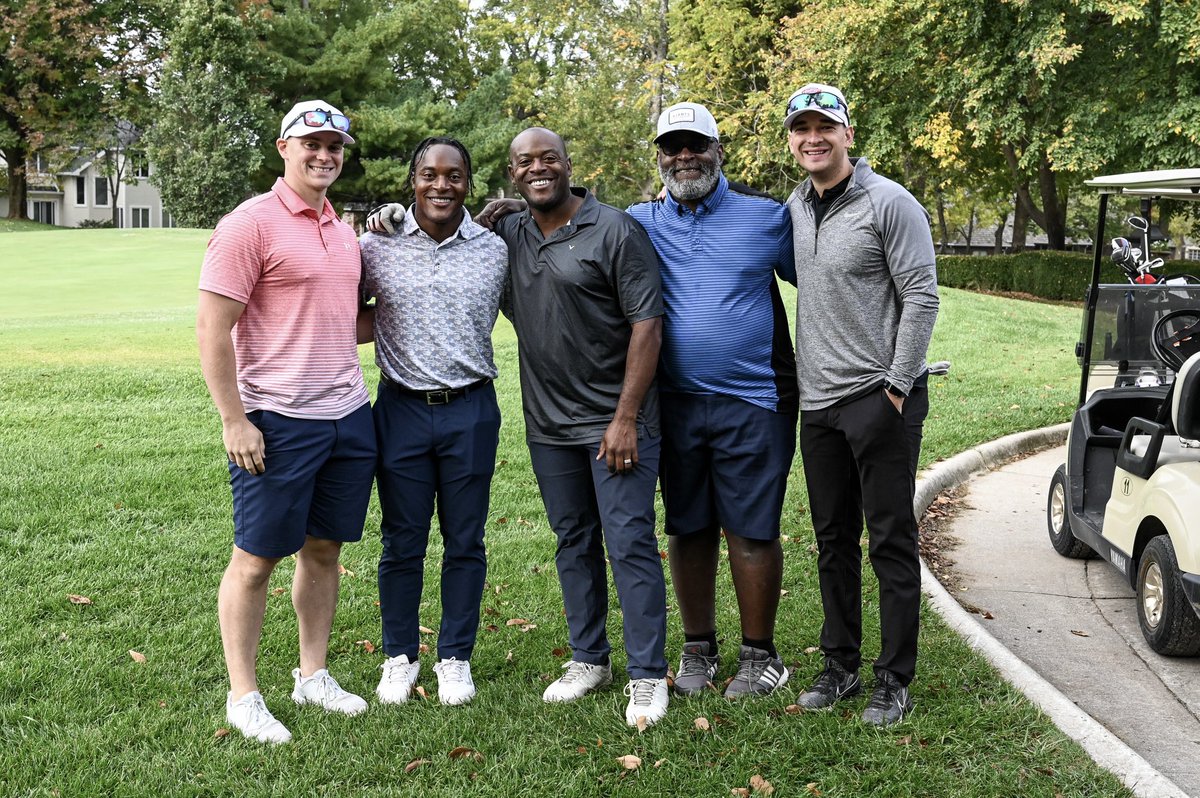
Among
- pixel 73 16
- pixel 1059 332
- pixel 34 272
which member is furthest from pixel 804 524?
pixel 73 16

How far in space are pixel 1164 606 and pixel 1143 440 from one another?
90 centimetres

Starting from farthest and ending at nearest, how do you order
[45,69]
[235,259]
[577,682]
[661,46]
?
[45,69]
[661,46]
[577,682]
[235,259]

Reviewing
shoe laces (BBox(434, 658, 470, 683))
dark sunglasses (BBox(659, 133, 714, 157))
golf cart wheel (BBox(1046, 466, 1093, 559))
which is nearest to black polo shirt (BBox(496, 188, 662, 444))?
dark sunglasses (BBox(659, 133, 714, 157))

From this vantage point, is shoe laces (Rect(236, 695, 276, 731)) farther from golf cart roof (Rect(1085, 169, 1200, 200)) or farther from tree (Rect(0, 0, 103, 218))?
tree (Rect(0, 0, 103, 218))

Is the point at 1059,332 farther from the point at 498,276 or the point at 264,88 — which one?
the point at 264,88

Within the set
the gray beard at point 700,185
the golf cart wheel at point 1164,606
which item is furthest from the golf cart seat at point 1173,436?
the gray beard at point 700,185

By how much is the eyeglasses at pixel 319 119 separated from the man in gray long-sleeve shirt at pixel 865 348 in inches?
64.8

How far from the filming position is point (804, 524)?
23.4 ft

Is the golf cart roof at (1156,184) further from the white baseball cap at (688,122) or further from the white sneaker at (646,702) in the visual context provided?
the white sneaker at (646,702)

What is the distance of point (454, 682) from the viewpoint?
14.4 feet

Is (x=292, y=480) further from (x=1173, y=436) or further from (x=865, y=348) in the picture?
(x=1173, y=436)

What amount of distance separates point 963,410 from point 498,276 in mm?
8114

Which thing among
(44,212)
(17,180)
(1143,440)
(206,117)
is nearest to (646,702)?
(1143,440)

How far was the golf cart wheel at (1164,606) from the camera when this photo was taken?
5023 mm
